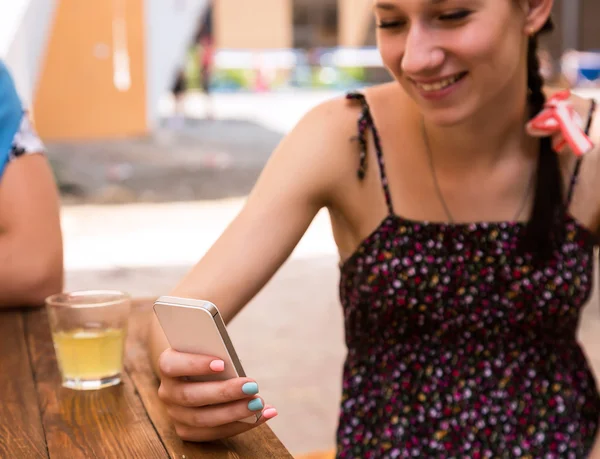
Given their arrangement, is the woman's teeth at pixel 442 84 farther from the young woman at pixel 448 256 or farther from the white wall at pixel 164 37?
the white wall at pixel 164 37

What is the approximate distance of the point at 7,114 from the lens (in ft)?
4.83

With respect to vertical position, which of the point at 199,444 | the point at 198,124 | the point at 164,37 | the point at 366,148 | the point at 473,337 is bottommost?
the point at 198,124

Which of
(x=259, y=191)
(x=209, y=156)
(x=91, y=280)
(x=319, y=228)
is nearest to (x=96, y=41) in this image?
(x=209, y=156)

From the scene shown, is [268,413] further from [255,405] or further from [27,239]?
[27,239]

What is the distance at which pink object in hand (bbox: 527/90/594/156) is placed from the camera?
1164 mm

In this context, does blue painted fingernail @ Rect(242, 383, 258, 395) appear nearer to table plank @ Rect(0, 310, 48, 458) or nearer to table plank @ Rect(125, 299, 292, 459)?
table plank @ Rect(125, 299, 292, 459)

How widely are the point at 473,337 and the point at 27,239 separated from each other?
67 centimetres

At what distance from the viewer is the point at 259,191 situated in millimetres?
1210

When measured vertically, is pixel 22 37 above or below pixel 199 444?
below

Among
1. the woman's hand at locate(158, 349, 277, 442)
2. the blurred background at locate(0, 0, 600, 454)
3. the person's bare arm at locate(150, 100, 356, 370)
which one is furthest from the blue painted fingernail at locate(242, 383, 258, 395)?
the blurred background at locate(0, 0, 600, 454)

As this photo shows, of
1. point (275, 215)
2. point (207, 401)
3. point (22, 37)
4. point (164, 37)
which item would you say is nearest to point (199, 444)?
point (207, 401)

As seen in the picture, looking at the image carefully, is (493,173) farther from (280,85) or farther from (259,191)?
(280,85)

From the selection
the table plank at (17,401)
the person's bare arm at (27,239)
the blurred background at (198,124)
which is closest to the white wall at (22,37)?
the blurred background at (198,124)

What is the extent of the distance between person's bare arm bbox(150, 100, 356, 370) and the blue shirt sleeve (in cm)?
46
